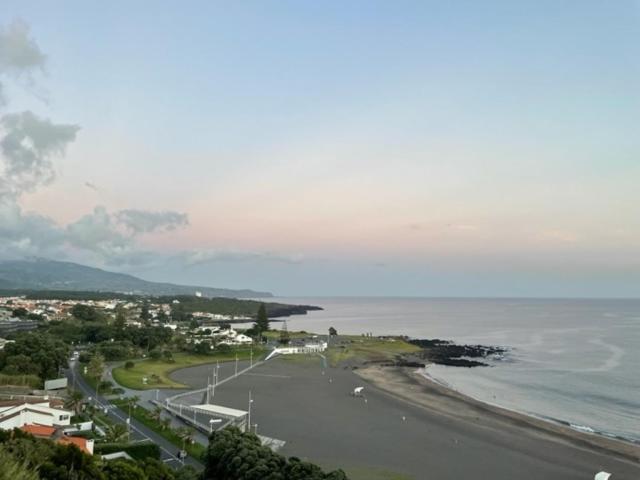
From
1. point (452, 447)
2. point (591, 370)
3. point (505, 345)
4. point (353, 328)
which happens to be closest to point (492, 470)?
point (452, 447)

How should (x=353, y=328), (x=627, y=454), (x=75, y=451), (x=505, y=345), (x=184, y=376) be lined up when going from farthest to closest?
(x=353, y=328) < (x=505, y=345) < (x=184, y=376) < (x=627, y=454) < (x=75, y=451)

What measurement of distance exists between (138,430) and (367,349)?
53.6 meters

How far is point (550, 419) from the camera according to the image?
39250 millimetres

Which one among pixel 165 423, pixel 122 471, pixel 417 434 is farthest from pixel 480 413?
Result: pixel 122 471

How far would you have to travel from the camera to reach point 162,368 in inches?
2258

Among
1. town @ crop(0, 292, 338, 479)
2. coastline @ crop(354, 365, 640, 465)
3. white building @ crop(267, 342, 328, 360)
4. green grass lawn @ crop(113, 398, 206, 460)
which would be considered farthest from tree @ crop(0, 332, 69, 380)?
white building @ crop(267, 342, 328, 360)

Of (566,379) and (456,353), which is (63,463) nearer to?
(566,379)

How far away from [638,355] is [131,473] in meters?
72.5

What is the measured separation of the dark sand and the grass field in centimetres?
2023

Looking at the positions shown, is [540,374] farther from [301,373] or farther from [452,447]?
[452,447]

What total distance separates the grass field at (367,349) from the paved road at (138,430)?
3092cm

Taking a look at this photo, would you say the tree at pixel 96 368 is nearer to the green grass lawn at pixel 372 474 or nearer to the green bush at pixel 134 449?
the green bush at pixel 134 449

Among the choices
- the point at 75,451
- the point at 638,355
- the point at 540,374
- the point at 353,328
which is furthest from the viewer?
the point at 353,328

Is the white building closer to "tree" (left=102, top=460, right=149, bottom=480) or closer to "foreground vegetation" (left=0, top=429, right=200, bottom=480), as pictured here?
"foreground vegetation" (left=0, top=429, right=200, bottom=480)
